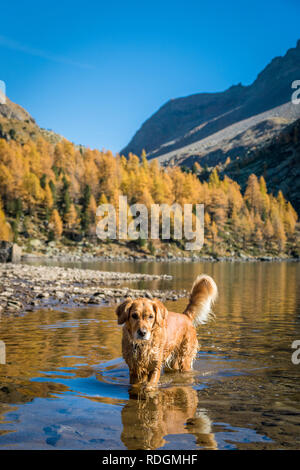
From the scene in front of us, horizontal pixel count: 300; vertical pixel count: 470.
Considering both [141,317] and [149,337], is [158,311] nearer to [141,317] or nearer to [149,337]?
[141,317]

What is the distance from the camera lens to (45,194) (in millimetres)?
104062

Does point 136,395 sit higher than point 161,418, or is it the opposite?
point 161,418

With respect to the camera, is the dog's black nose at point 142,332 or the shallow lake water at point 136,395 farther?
the dog's black nose at point 142,332

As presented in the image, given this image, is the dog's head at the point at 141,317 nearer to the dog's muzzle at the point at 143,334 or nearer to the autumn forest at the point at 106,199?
the dog's muzzle at the point at 143,334

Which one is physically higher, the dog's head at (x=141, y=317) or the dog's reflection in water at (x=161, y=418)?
the dog's head at (x=141, y=317)

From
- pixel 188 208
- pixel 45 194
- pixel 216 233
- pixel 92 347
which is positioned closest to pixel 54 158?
pixel 45 194

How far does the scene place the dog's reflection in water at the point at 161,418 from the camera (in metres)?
5.12

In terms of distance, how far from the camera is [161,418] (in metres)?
5.95

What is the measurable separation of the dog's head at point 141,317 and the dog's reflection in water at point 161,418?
1068 mm

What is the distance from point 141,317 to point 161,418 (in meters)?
1.74

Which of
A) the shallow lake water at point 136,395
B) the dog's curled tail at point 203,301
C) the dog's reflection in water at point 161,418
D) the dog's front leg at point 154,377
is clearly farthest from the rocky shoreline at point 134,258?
the dog's reflection in water at point 161,418

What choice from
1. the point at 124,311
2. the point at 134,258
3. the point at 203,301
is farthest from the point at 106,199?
the point at 124,311

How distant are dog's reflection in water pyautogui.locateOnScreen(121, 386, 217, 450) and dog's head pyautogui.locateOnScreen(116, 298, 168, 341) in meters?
1.07

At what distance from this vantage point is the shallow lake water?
5180 mm
